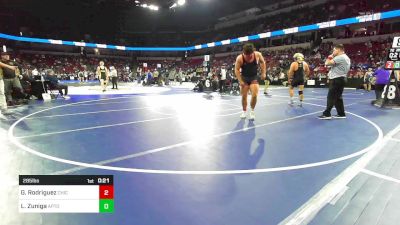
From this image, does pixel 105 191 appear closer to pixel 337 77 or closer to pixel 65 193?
pixel 65 193

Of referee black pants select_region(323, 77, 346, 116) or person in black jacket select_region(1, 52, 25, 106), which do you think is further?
person in black jacket select_region(1, 52, 25, 106)

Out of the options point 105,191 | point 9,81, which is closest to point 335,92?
point 105,191

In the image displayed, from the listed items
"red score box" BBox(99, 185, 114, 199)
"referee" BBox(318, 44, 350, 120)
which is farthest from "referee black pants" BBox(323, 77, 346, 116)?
"red score box" BBox(99, 185, 114, 199)

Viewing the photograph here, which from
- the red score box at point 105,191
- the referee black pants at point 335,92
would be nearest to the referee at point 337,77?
the referee black pants at point 335,92

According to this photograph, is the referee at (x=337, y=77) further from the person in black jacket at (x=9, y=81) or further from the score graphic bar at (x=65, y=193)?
the person in black jacket at (x=9, y=81)

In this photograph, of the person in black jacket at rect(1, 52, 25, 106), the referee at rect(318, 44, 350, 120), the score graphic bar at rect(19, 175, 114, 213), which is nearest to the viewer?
the score graphic bar at rect(19, 175, 114, 213)

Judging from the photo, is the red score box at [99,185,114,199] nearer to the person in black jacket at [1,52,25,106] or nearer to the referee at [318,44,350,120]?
the referee at [318,44,350,120]

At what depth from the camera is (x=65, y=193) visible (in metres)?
1.85

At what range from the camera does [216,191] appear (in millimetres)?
2648

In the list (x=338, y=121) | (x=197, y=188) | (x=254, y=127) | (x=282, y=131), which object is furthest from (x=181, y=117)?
(x=197, y=188)

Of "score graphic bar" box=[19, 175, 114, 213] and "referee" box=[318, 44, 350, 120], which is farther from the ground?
"referee" box=[318, 44, 350, 120]

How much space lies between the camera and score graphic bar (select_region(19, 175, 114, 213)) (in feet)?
6.03

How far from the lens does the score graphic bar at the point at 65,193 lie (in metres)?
1.84

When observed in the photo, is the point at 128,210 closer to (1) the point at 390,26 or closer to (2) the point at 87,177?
(2) the point at 87,177
